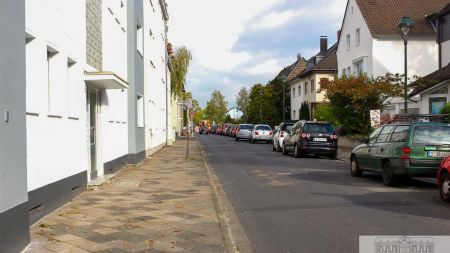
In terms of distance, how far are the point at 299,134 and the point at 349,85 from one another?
638 cm

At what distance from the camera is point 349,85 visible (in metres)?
28.9

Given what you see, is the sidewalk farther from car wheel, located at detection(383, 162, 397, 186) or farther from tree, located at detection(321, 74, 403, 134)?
tree, located at detection(321, 74, 403, 134)

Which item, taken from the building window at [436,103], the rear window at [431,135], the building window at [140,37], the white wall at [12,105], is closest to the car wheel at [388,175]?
the rear window at [431,135]

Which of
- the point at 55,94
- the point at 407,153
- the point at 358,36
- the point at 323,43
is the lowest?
the point at 407,153

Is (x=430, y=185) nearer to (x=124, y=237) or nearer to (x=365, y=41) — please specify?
(x=124, y=237)

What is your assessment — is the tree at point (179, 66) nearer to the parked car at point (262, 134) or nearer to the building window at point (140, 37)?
the parked car at point (262, 134)

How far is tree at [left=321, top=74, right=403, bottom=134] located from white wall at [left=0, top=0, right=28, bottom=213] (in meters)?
23.1

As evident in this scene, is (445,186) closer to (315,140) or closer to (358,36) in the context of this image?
(315,140)

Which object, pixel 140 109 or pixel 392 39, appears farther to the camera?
pixel 392 39

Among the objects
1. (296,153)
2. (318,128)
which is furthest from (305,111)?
(296,153)

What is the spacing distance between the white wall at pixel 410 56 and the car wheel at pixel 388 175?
1027 inches

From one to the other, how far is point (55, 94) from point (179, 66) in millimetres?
41916

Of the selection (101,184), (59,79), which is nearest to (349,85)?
(101,184)

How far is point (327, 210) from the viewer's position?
9.47 m
